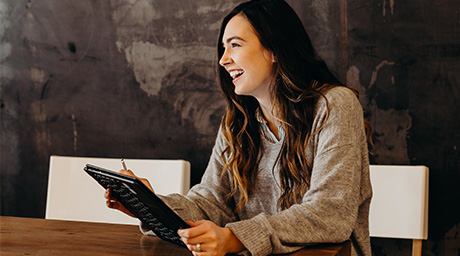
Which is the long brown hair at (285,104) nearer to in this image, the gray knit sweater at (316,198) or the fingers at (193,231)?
the gray knit sweater at (316,198)

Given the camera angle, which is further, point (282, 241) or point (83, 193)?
point (83, 193)

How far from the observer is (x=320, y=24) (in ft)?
6.95

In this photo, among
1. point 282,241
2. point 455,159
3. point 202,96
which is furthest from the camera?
point 202,96

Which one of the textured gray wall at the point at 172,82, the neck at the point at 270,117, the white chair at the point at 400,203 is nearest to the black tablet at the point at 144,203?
the neck at the point at 270,117

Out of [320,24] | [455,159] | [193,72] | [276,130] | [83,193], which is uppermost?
[320,24]

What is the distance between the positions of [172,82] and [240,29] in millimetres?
992

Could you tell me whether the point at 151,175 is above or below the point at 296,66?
below

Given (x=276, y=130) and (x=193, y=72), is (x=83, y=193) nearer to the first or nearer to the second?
(x=193, y=72)

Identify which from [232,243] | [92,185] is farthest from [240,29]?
[92,185]

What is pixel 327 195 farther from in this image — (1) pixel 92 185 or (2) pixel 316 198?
(1) pixel 92 185

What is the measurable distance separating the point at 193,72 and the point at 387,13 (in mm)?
906

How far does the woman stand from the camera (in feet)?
3.73

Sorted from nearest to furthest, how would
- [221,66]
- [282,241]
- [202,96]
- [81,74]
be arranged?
[282,241], [221,66], [202,96], [81,74]

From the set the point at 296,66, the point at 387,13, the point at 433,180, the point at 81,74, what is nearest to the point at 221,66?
the point at 296,66
